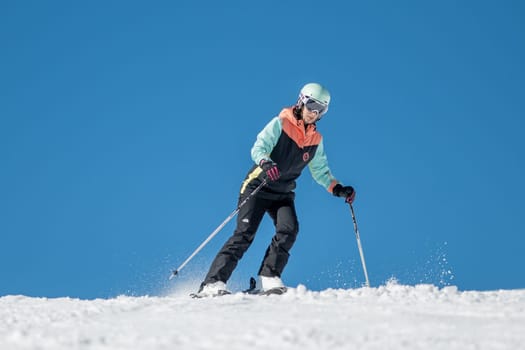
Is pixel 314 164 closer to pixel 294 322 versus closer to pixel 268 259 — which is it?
pixel 268 259

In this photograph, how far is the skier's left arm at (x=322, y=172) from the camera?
805 cm

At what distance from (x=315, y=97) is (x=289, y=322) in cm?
370

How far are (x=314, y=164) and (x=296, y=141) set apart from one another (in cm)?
80

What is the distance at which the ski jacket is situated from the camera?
7.21m

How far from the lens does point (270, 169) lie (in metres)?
6.71

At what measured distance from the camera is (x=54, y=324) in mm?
4344

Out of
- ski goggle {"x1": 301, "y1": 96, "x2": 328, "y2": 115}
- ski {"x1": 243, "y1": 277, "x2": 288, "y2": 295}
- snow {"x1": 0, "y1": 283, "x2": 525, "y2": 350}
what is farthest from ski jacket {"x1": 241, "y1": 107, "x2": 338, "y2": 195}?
snow {"x1": 0, "y1": 283, "x2": 525, "y2": 350}

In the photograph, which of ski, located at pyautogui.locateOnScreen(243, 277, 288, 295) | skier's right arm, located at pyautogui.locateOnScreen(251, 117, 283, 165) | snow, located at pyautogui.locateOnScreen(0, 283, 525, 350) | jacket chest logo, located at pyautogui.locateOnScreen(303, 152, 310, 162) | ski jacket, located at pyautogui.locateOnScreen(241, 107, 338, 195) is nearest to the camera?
snow, located at pyautogui.locateOnScreen(0, 283, 525, 350)

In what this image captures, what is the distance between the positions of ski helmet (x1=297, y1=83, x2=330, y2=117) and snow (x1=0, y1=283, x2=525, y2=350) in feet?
7.56

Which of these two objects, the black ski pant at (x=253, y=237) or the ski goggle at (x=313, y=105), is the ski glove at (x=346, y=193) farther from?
the ski goggle at (x=313, y=105)

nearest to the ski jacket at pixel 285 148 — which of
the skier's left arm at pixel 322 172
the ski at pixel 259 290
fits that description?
the skier's left arm at pixel 322 172

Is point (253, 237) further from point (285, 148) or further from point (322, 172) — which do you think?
point (322, 172)

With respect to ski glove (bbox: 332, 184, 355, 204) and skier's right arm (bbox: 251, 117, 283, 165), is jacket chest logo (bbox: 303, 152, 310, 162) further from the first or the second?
ski glove (bbox: 332, 184, 355, 204)

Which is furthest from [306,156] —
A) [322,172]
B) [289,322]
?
[289,322]
